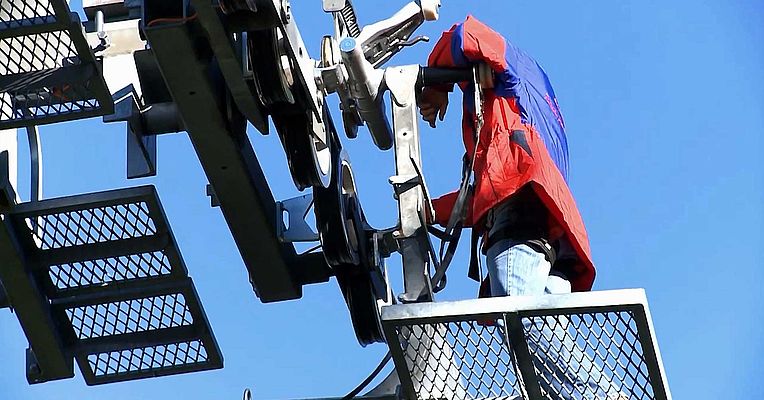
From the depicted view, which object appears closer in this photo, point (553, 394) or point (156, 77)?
point (553, 394)

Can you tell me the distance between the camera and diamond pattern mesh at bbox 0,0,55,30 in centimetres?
847

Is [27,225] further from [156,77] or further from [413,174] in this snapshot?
[413,174]

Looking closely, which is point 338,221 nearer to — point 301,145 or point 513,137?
point 301,145

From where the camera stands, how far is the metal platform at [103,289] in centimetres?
923

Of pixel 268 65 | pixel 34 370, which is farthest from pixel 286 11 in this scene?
pixel 34 370

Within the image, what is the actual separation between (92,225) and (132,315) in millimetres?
463

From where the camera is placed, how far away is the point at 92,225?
9266 mm

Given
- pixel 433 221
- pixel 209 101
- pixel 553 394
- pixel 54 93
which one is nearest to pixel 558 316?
pixel 553 394

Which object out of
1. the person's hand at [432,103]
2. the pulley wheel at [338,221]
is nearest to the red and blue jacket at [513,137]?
the person's hand at [432,103]

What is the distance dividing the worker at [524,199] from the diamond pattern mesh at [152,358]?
1.23 meters

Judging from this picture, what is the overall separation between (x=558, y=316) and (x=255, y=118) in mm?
1478

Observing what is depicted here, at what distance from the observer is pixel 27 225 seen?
9305mm

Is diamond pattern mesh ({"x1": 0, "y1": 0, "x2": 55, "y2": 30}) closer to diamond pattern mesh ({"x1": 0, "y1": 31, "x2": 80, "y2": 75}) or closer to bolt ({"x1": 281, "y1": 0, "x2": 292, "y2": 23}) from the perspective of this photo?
diamond pattern mesh ({"x1": 0, "y1": 31, "x2": 80, "y2": 75})

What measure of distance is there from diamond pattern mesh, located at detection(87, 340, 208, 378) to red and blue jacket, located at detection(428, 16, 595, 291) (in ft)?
4.02
